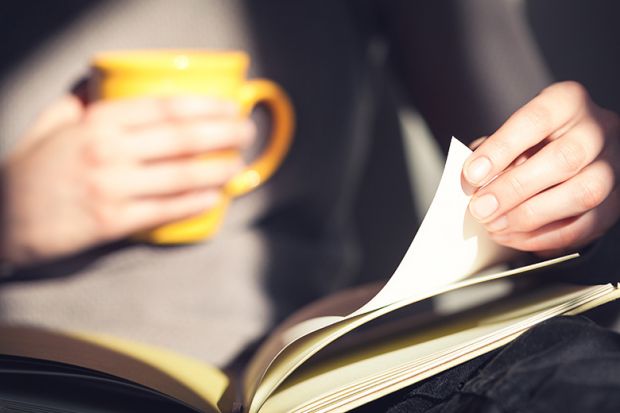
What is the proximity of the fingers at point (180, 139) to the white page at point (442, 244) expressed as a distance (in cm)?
25

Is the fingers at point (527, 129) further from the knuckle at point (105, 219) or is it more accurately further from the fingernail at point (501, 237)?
the knuckle at point (105, 219)

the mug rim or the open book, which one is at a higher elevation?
the mug rim

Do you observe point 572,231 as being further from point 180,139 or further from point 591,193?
point 180,139

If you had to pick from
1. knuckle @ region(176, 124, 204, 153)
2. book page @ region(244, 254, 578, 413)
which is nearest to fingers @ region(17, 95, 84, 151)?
knuckle @ region(176, 124, 204, 153)

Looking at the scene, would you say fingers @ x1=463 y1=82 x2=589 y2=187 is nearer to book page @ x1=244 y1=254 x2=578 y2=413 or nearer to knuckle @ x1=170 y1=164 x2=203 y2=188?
book page @ x1=244 y1=254 x2=578 y2=413

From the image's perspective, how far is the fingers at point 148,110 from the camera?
1.88 feet

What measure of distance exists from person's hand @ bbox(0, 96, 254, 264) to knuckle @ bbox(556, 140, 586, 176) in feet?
0.95

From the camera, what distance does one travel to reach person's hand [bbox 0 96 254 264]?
581 mm

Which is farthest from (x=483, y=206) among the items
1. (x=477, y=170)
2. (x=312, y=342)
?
(x=312, y=342)

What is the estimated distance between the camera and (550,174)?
465mm

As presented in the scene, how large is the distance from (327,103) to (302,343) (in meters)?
0.41

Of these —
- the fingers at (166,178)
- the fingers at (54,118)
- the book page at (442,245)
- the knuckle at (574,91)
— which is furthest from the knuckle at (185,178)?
the knuckle at (574,91)

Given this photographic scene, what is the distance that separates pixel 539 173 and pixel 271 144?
316 mm

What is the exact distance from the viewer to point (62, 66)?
0.65 m
